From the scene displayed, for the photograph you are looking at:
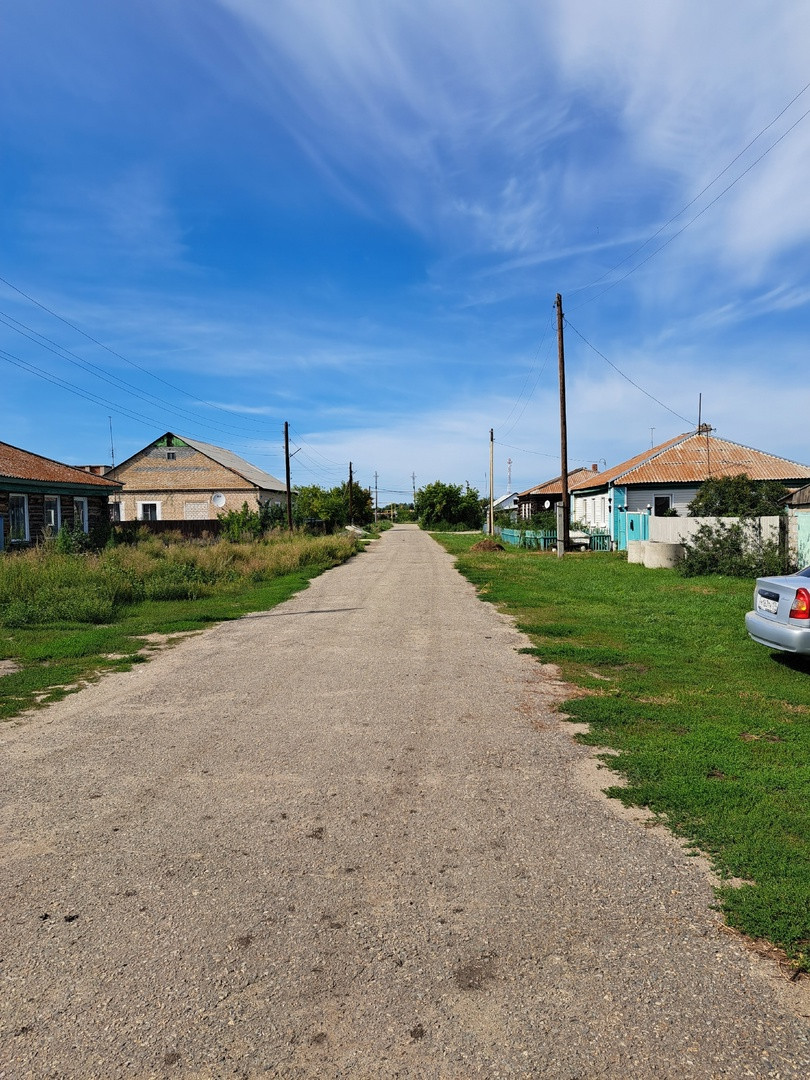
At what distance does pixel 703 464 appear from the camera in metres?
34.8

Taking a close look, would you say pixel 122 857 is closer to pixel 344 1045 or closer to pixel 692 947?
pixel 344 1045

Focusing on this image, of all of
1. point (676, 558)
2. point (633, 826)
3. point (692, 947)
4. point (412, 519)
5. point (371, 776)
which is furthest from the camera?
point (412, 519)

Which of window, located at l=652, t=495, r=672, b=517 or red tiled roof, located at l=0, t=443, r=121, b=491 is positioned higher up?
red tiled roof, located at l=0, t=443, r=121, b=491

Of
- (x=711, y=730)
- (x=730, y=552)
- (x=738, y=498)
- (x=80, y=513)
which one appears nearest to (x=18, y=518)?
(x=80, y=513)

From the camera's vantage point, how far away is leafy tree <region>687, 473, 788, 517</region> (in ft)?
73.2

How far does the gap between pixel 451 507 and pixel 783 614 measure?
83.1 meters

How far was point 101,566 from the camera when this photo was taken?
51.7 feet

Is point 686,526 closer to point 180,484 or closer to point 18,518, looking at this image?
point 18,518

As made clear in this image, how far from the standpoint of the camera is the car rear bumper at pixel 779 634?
7.25 m

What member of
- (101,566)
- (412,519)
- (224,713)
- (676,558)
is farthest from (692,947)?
(412,519)

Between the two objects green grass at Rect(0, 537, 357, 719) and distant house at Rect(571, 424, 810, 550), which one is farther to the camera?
distant house at Rect(571, 424, 810, 550)

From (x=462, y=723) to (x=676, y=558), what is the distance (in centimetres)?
1731

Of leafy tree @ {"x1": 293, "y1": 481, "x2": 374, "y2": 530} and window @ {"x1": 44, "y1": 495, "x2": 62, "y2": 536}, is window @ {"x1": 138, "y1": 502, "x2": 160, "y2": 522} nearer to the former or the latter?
leafy tree @ {"x1": 293, "y1": 481, "x2": 374, "y2": 530}

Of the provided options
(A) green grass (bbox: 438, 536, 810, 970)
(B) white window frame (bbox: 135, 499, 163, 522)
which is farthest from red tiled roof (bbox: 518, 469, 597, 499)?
(A) green grass (bbox: 438, 536, 810, 970)
